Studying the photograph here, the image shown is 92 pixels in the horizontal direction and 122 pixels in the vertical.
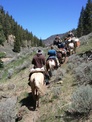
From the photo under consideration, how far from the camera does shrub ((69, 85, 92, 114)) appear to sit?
7230 millimetres

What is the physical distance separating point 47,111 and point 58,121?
130 cm

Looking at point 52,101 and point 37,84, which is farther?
point 52,101

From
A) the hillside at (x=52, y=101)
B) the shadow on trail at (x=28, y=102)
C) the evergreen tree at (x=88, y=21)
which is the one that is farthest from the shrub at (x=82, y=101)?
the evergreen tree at (x=88, y=21)

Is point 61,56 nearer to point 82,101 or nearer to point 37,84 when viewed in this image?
point 37,84

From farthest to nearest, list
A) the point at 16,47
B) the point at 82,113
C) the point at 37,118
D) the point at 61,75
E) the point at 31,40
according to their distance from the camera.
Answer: the point at 31,40 → the point at 16,47 → the point at 61,75 → the point at 37,118 → the point at 82,113

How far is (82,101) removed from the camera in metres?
7.32

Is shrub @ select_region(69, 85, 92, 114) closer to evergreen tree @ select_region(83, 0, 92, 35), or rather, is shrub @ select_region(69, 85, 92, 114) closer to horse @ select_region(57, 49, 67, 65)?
horse @ select_region(57, 49, 67, 65)

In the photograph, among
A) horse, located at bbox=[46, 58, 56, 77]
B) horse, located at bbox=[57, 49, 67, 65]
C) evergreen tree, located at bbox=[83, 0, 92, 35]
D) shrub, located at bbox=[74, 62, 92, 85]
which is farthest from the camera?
evergreen tree, located at bbox=[83, 0, 92, 35]

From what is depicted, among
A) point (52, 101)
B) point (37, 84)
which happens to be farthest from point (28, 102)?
point (37, 84)

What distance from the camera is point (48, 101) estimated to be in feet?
32.0

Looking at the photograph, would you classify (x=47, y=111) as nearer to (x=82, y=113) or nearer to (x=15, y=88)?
(x=82, y=113)

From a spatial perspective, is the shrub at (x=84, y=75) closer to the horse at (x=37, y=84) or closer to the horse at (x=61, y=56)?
the horse at (x=37, y=84)

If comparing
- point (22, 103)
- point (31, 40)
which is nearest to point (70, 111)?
point (22, 103)

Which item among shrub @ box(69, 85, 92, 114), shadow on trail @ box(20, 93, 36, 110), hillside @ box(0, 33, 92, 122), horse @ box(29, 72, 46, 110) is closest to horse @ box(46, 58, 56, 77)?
hillside @ box(0, 33, 92, 122)
